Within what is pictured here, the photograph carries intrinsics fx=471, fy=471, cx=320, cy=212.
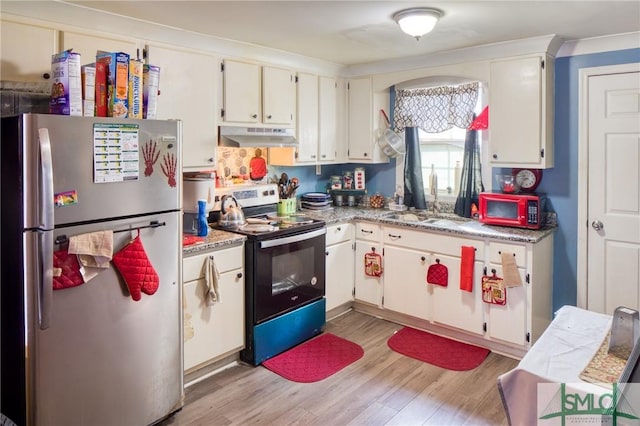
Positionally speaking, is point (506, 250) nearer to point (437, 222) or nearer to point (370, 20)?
point (437, 222)

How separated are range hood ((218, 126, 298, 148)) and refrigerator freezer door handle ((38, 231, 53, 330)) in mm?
1631

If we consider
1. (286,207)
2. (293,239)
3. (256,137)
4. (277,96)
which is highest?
(277,96)

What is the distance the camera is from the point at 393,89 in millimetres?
4469

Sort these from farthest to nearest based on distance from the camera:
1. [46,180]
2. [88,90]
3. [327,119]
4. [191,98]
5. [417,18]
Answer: [327,119] < [191,98] < [417,18] < [88,90] < [46,180]

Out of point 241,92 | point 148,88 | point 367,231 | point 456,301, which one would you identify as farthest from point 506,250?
point 148,88

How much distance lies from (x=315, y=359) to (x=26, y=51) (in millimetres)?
2568

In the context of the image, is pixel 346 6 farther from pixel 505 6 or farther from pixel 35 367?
pixel 35 367

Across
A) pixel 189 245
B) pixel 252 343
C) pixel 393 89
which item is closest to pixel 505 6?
pixel 393 89

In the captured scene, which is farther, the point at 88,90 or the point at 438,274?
the point at 438,274

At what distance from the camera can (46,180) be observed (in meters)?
1.93

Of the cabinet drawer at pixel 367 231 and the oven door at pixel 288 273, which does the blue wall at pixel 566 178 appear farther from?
the oven door at pixel 288 273

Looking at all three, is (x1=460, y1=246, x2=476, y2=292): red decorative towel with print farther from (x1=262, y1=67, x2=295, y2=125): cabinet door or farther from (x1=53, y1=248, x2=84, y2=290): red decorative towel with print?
(x1=53, y1=248, x2=84, y2=290): red decorative towel with print

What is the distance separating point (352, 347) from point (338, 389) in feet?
2.03

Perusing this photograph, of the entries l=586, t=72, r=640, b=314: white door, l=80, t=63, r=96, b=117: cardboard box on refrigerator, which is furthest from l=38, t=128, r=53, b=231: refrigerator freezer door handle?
l=586, t=72, r=640, b=314: white door
